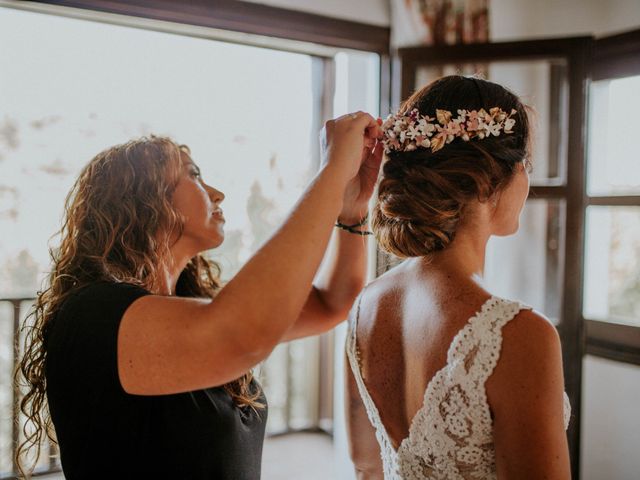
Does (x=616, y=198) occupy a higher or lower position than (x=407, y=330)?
higher

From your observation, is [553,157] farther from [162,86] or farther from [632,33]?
[162,86]

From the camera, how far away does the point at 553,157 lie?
8.71 ft

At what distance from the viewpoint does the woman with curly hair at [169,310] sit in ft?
2.83

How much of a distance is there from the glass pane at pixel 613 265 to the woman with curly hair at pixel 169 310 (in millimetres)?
1851

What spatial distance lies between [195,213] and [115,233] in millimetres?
235

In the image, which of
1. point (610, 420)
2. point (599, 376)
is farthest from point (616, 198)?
point (610, 420)

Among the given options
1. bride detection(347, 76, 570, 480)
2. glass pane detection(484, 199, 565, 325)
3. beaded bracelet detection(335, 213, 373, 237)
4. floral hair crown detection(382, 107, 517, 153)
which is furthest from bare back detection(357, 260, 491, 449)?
glass pane detection(484, 199, 565, 325)

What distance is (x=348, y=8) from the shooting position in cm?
279

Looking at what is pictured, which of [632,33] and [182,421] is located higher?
[632,33]

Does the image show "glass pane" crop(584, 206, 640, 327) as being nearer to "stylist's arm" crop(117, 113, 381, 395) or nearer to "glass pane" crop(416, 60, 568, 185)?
"glass pane" crop(416, 60, 568, 185)

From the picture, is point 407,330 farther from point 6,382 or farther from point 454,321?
point 6,382

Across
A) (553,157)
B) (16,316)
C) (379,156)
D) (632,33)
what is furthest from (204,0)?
(16,316)

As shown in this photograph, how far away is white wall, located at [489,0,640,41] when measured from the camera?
2.76 m

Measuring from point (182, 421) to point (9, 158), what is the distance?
118 inches
